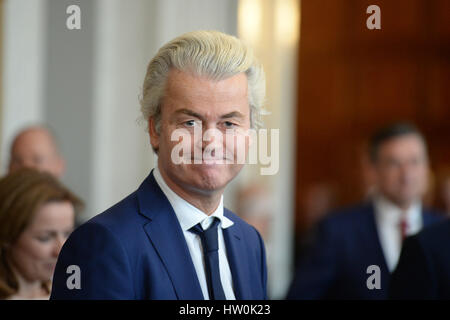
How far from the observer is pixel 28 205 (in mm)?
2076

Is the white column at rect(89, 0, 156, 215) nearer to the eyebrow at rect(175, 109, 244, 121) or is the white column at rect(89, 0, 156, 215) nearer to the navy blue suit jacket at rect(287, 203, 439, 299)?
the eyebrow at rect(175, 109, 244, 121)

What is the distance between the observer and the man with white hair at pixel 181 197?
1.37 metres

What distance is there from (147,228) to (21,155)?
1.97 metres

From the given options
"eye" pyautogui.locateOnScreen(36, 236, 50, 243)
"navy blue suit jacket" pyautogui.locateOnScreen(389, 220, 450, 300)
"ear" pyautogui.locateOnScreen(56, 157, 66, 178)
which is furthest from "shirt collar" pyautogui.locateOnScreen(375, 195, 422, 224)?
"eye" pyautogui.locateOnScreen(36, 236, 50, 243)

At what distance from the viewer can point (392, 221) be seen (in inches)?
124

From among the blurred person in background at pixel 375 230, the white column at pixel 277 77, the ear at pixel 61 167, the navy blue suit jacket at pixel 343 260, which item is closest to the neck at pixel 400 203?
the blurred person in background at pixel 375 230

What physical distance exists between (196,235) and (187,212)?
0.17 feet

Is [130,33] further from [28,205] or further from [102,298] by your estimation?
[102,298]

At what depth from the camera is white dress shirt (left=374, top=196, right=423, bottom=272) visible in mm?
2633

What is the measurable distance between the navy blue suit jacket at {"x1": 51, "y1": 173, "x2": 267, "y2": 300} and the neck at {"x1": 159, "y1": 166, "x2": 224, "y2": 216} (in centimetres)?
4

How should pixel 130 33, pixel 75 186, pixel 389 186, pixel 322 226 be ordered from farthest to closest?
pixel 389 186, pixel 322 226, pixel 75 186, pixel 130 33

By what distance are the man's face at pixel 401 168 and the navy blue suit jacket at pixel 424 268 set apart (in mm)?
1518

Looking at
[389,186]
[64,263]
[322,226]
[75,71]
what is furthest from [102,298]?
[389,186]
